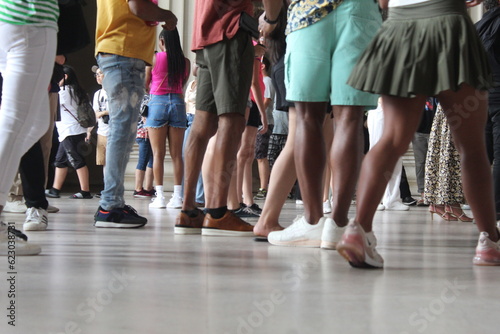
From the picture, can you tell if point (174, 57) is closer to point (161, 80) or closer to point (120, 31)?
point (161, 80)

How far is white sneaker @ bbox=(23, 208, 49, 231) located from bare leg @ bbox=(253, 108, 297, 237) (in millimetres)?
1262

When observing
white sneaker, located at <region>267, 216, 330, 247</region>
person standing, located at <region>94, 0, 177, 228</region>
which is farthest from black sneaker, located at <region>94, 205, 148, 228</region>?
white sneaker, located at <region>267, 216, 330, 247</region>

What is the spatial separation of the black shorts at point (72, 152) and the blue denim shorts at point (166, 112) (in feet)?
8.40

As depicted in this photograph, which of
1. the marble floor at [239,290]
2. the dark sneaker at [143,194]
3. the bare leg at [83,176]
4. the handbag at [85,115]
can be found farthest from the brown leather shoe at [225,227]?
the dark sneaker at [143,194]

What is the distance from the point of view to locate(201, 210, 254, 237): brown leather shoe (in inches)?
154

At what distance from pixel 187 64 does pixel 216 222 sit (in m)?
2.97

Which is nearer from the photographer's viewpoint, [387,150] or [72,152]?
[387,150]

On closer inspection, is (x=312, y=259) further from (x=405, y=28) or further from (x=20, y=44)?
(x=20, y=44)

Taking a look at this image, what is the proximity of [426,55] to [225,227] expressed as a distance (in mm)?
1702

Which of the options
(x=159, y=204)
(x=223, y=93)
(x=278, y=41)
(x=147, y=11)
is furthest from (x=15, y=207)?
(x=278, y=41)

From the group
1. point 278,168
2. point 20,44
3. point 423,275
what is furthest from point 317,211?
point 20,44

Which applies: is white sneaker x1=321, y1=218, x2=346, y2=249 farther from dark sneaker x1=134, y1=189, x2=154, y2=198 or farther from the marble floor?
dark sneaker x1=134, y1=189, x2=154, y2=198

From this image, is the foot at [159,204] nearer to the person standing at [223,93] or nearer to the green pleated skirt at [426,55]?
the person standing at [223,93]

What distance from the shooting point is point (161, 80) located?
6.94 m
